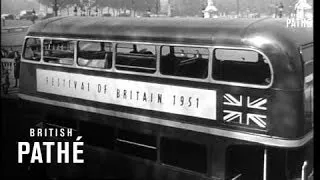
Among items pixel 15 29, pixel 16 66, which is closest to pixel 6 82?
pixel 16 66

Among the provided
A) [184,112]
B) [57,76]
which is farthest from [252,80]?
[57,76]

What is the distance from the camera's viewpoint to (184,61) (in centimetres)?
521

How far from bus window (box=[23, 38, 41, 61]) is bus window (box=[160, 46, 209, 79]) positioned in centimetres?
241

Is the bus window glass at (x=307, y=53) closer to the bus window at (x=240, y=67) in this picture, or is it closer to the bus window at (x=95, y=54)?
the bus window at (x=240, y=67)

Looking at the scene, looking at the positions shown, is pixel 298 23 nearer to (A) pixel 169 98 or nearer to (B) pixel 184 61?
(B) pixel 184 61

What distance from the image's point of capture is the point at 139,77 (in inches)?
210

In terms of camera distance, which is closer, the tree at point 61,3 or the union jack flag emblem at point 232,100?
the union jack flag emblem at point 232,100

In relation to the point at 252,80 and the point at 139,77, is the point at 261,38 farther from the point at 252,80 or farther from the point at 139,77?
the point at 139,77

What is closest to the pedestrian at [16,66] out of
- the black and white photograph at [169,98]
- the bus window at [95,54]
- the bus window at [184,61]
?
the black and white photograph at [169,98]

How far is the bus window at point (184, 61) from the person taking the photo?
195 inches

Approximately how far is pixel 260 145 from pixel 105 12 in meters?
4.68

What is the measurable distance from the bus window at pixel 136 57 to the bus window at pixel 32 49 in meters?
1.70

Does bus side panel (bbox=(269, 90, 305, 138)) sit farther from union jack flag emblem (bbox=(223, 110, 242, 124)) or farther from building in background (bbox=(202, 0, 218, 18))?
building in background (bbox=(202, 0, 218, 18))

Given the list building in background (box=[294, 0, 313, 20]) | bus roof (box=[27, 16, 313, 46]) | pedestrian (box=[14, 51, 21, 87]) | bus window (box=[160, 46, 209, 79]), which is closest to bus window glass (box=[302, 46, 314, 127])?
bus roof (box=[27, 16, 313, 46])
